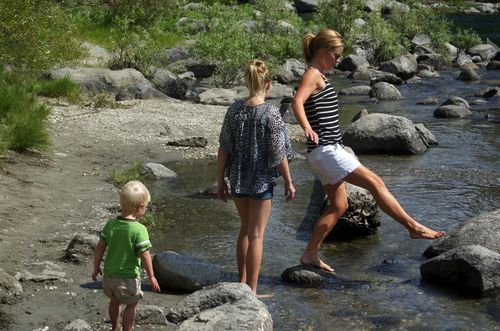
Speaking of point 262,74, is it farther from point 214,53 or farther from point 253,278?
point 214,53

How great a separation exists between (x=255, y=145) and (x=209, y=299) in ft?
→ 4.48

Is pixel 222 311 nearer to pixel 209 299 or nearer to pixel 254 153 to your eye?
pixel 209 299

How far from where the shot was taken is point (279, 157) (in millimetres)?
7391

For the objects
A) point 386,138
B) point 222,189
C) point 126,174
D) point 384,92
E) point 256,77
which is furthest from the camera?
point 384,92

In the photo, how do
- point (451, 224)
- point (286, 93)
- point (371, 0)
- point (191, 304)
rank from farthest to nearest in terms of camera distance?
1. point (371, 0)
2. point (286, 93)
3. point (451, 224)
4. point (191, 304)

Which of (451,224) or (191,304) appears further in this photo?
(451,224)

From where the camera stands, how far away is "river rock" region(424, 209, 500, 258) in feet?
29.8

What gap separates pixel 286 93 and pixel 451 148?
7302mm

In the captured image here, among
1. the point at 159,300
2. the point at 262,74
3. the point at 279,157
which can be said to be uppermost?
the point at 262,74

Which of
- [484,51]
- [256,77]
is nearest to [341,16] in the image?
[484,51]

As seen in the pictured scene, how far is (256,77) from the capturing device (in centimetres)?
727

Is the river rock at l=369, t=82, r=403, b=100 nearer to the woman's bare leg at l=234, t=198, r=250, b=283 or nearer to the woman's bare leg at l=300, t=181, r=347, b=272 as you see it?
the woman's bare leg at l=300, t=181, r=347, b=272

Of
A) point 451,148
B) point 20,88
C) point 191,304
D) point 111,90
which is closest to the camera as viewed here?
point 191,304

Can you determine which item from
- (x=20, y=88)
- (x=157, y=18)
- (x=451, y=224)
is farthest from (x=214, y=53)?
(x=451, y=224)
